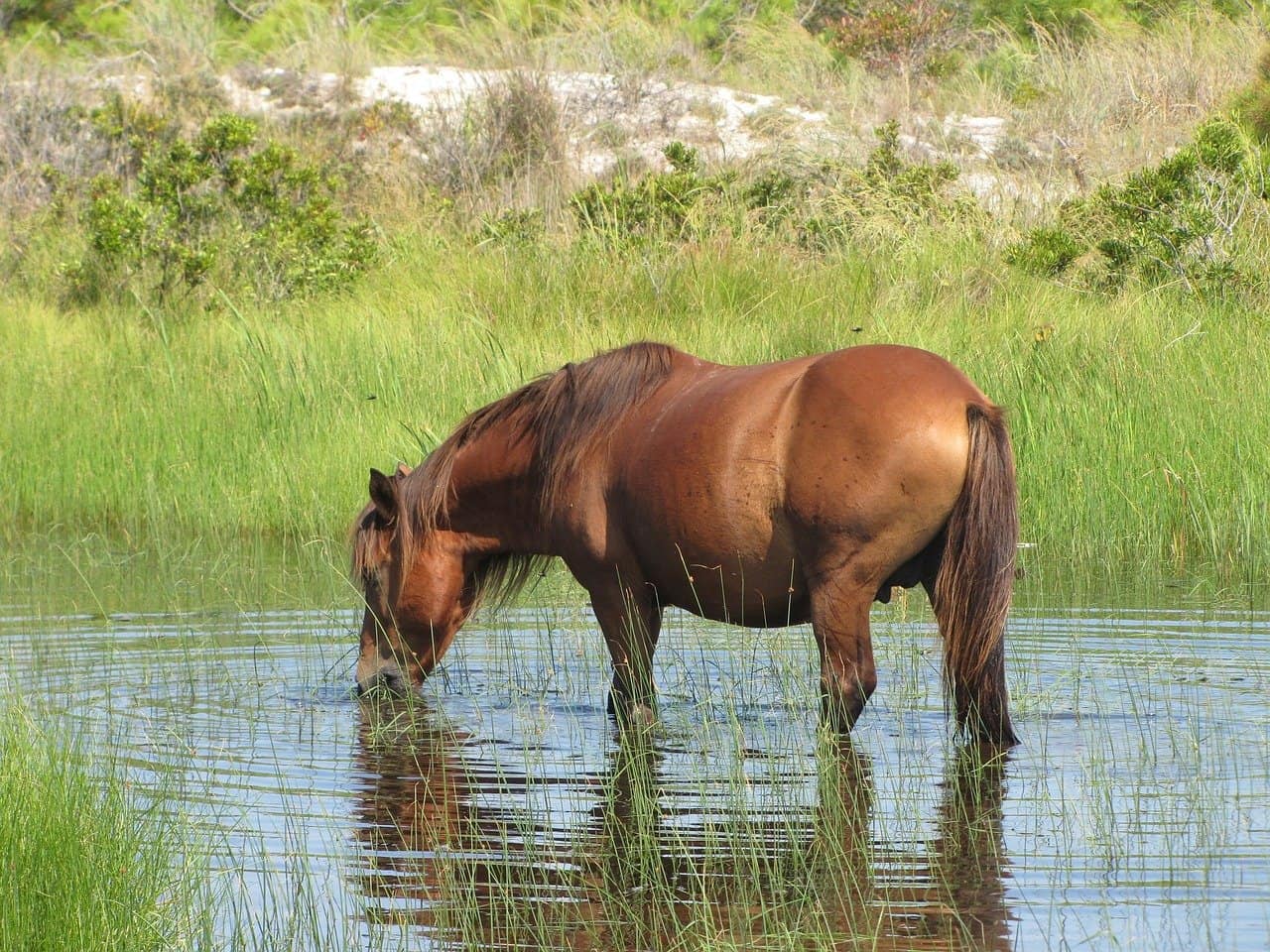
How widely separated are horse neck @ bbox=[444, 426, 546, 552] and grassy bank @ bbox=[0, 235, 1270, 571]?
2.72 meters

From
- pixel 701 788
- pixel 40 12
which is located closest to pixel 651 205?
pixel 701 788

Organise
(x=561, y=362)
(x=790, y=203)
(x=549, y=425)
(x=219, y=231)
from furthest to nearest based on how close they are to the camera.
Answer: (x=790, y=203), (x=219, y=231), (x=561, y=362), (x=549, y=425)

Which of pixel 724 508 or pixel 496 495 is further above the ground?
pixel 724 508

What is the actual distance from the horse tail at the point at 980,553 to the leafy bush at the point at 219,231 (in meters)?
8.61

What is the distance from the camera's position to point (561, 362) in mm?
10562

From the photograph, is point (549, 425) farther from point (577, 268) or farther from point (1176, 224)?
point (1176, 224)

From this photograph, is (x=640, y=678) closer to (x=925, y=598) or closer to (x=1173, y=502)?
(x=925, y=598)

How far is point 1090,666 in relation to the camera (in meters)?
6.44

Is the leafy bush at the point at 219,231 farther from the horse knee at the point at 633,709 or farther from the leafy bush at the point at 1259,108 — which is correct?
the horse knee at the point at 633,709

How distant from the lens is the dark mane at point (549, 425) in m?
5.80

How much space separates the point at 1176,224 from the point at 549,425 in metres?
6.71

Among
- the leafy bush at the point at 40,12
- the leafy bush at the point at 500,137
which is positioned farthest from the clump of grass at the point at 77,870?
the leafy bush at the point at 40,12

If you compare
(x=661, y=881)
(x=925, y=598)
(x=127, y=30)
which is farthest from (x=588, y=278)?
(x=127, y=30)

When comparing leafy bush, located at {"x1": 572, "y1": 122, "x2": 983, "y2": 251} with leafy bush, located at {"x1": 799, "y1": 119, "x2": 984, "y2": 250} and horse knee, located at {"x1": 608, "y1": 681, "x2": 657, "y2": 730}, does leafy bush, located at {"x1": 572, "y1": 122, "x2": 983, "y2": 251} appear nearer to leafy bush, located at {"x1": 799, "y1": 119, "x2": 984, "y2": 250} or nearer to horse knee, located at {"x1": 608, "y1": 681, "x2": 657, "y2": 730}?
leafy bush, located at {"x1": 799, "y1": 119, "x2": 984, "y2": 250}
